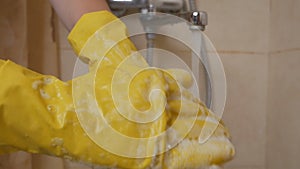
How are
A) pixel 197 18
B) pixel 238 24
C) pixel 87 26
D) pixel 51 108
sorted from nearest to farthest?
pixel 51 108 → pixel 87 26 → pixel 197 18 → pixel 238 24

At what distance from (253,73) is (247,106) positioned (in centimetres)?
9

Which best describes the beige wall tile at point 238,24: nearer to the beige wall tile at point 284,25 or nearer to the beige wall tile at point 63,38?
the beige wall tile at point 284,25

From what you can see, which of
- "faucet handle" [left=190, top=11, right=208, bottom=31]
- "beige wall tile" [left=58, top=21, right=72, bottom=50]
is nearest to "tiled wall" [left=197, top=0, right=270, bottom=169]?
"faucet handle" [left=190, top=11, right=208, bottom=31]

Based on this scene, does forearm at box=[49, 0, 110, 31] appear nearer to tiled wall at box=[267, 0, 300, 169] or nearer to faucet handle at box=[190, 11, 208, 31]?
faucet handle at box=[190, 11, 208, 31]

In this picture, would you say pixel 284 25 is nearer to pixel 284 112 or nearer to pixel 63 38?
pixel 284 112

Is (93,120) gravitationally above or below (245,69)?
above

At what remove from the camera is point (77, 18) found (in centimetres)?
47

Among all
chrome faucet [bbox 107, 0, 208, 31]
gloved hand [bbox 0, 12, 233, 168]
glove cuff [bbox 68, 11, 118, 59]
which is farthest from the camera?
chrome faucet [bbox 107, 0, 208, 31]

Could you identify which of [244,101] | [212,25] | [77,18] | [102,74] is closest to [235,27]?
[212,25]

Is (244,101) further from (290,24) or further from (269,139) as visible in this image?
(290,24)

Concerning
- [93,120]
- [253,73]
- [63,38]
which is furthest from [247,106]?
[93,120]

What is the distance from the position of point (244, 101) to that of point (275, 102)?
7 centimetres

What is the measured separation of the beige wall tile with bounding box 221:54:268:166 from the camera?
0.85 meters

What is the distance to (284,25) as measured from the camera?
79cm
